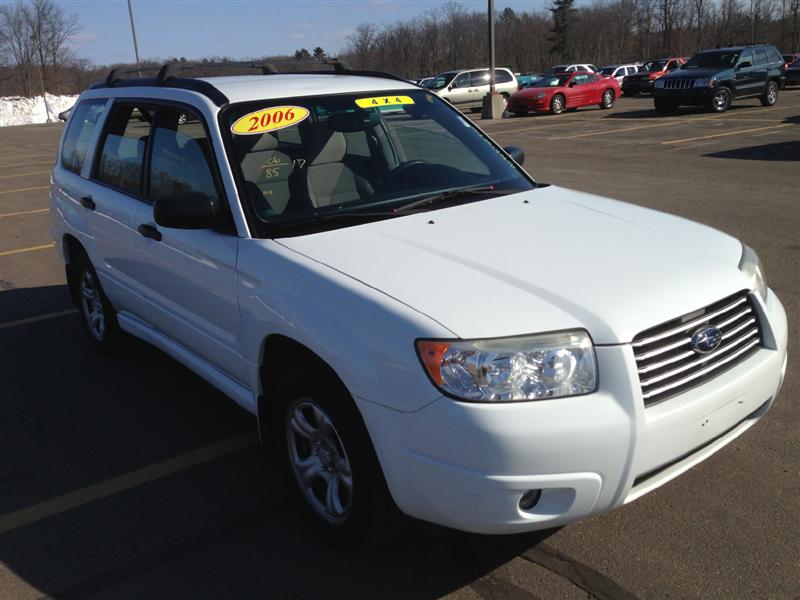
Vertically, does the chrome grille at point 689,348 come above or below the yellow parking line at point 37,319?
above

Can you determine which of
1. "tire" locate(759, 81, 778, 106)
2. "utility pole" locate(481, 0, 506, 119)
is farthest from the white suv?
"utility pole" locate(481, 0, 506, 119)

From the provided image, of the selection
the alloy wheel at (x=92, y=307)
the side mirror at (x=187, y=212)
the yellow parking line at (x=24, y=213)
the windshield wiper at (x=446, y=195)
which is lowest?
the yellow parking line at (x=24, y=213)

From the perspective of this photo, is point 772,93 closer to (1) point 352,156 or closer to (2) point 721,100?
(2) point 721,100

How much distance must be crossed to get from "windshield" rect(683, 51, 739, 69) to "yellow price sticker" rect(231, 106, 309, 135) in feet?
72.4

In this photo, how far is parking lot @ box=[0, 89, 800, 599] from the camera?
2.90 m

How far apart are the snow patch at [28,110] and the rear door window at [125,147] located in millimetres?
51705

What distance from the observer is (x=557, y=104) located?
27.1 meters

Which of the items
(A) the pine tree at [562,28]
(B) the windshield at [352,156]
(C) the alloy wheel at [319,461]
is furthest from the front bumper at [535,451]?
(A) the pine tree at [562,28]

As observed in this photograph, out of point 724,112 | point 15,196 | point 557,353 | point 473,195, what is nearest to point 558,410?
point 557,353

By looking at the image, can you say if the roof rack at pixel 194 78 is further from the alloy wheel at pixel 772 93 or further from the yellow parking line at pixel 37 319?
the alloy wheel at pixel 772 93

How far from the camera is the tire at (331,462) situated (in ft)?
9.15

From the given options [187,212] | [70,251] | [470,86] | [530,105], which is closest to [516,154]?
[187,212]

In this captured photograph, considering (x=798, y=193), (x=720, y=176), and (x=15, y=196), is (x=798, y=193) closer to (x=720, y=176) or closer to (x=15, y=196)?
(x=720, y=176)

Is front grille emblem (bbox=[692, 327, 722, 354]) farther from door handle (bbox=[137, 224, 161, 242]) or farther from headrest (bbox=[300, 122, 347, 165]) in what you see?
door handle (bbox=[137, 224, 161, 242])
